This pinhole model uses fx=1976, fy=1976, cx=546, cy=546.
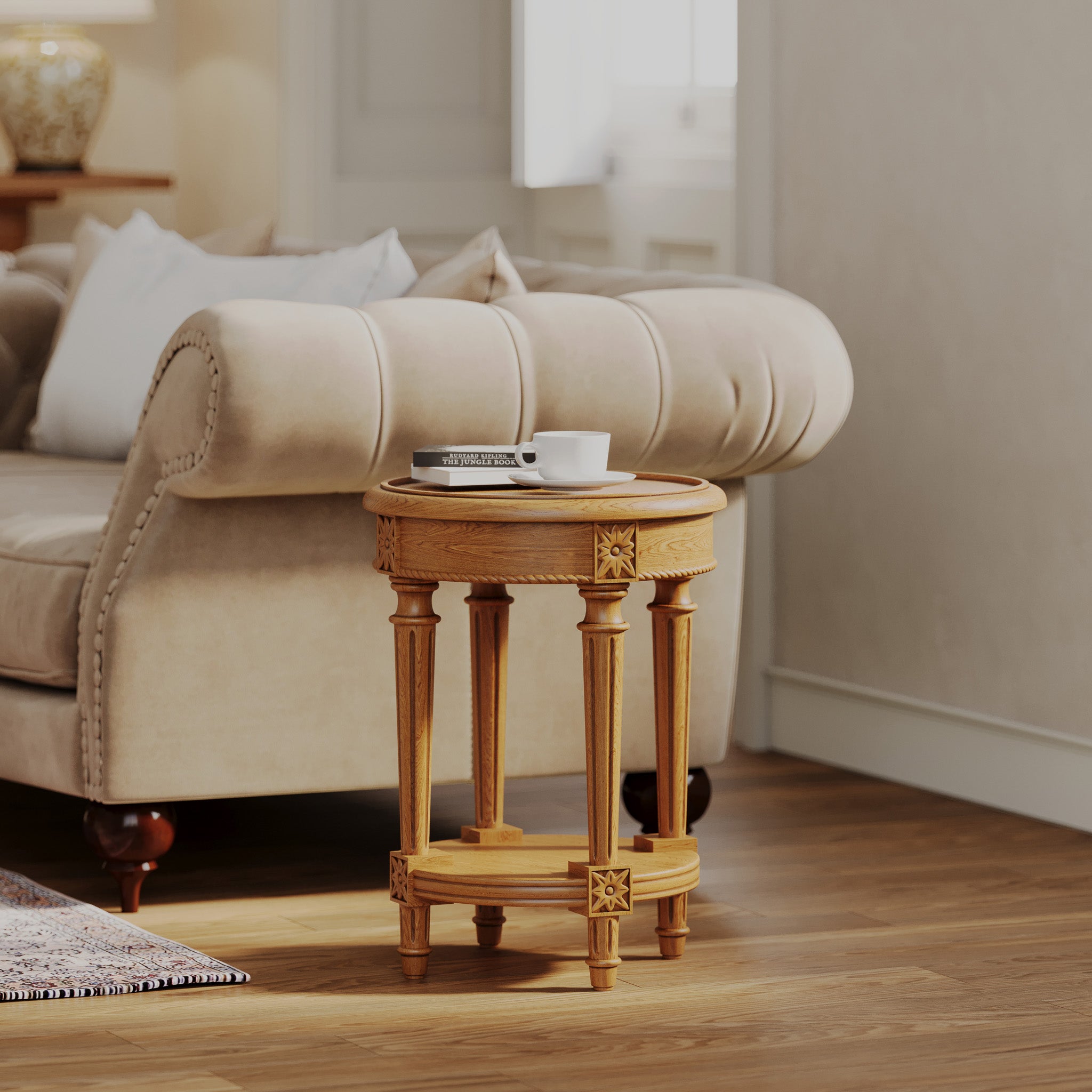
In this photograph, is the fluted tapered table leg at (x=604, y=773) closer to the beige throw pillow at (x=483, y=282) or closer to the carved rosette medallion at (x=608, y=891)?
the carved rosette medallion at (x=608, y=891)

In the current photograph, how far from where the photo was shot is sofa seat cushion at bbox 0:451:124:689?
7.61 ft

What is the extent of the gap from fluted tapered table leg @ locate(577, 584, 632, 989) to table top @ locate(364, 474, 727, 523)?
0.08 metres

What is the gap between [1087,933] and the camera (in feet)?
7.45

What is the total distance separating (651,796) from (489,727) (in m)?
0.46

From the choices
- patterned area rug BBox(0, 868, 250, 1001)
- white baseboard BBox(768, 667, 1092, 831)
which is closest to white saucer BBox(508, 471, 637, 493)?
patterned area rug BBox(0, 868, 250, 1001)

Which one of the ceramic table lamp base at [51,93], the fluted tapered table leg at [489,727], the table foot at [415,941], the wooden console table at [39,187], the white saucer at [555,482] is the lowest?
the table foot at [415,941]

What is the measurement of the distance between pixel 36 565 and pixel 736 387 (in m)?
0.87

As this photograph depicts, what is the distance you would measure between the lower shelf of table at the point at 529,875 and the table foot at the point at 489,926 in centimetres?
8

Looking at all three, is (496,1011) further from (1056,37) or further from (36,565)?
(1056,37)

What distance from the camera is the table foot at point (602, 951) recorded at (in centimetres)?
205

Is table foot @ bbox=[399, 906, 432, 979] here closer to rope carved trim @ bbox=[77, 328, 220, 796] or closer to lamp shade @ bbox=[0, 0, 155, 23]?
rope carved trim @ bbox=[77, 328, 220, 796]

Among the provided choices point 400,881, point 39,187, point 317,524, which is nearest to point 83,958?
point 400,881

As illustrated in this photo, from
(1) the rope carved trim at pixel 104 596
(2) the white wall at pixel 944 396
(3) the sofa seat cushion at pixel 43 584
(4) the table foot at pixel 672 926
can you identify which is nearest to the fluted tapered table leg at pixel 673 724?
(4) the table foot at pixel 672 926

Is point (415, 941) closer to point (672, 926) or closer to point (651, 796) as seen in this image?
point (672, 926)
